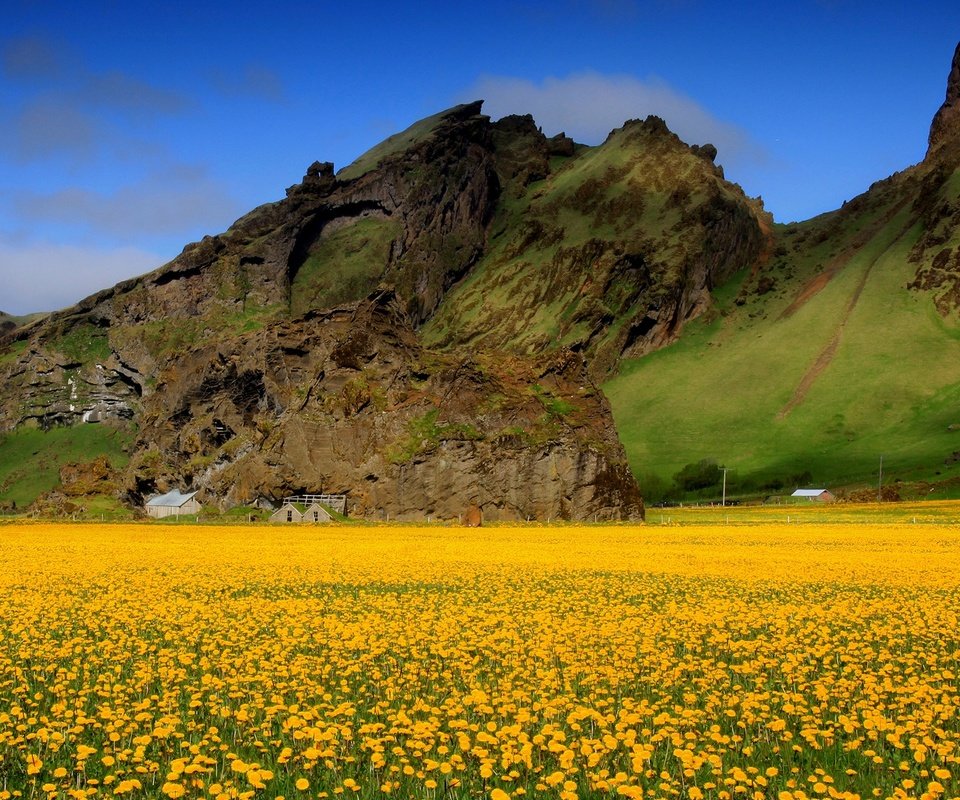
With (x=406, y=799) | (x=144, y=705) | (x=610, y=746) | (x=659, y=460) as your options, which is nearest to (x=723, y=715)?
(x=610, y=746)

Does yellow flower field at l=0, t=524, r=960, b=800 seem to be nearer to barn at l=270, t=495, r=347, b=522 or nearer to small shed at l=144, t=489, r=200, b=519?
barn at l=270, t=495, r=347, b=522

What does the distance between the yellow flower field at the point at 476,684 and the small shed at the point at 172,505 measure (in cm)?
8387

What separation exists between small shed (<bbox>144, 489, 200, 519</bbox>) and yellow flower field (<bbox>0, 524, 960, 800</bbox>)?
83872 millimetres

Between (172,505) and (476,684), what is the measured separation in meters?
110

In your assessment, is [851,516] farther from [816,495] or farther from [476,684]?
[476,684]

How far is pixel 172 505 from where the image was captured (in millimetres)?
118562

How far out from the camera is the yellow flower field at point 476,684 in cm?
1174

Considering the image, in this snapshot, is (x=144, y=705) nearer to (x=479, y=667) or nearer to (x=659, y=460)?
(x=479, y=667)

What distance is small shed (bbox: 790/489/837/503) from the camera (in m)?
143

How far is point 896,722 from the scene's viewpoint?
47.5 ft

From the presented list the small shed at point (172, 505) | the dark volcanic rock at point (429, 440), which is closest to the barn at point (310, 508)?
the dark volcanic rock at point (429, 440)

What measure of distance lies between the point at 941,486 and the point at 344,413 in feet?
301

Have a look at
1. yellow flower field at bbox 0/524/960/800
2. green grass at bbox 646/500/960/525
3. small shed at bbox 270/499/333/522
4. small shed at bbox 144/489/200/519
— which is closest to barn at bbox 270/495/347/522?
small shed at bbox 270/499/333/522

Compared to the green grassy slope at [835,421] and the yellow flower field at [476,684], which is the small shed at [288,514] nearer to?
the yellow flower field at [476,684]
